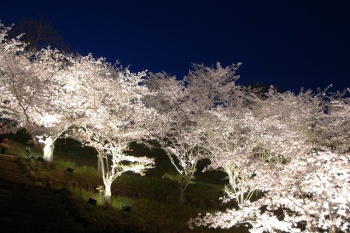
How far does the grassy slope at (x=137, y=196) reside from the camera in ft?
42.8

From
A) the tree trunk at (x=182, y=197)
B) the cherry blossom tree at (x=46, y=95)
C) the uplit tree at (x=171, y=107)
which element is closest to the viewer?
the cherry blossom tree at (x=46, y=95)

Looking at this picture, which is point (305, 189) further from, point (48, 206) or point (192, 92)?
point (192, 92)

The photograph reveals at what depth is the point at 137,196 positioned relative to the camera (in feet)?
58.2

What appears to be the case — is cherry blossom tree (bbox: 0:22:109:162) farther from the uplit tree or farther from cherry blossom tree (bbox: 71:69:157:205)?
the uplit tree

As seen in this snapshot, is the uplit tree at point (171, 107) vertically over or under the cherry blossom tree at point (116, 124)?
Answer: over

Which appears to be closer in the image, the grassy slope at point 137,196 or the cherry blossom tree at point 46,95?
the grassy slope at point 137,196

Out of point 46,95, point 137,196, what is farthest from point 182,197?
point 46,95

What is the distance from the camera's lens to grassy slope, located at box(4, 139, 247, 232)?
42.8 ft

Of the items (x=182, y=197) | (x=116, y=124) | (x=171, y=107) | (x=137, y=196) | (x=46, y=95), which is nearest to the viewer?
(x=137, y=196)

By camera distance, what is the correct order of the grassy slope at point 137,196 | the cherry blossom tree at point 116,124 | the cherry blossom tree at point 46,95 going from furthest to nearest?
the cherry blossom tree at point 46,95 < the cherry blossom tree at point 116,124 < the grassy slope at point 137,196

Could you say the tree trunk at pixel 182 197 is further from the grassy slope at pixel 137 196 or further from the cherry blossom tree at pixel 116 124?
the cherry blossom tree at pixel 116 124

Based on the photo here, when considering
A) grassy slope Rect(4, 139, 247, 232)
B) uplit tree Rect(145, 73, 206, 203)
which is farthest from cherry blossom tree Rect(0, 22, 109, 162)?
uplit tree Rect(145, 73, 206, 203)

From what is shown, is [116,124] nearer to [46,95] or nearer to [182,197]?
[46,95]

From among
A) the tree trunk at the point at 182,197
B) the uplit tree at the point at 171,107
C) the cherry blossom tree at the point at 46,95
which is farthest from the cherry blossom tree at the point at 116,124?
the uplit tree at the point at 171,107
